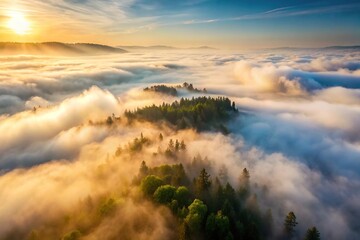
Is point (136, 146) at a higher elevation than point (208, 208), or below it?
below

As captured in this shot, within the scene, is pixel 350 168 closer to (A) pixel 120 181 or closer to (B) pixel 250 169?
(B) pixel 250 169

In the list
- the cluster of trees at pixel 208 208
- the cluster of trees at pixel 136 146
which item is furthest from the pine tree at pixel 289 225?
the cluster of trees at pixel 136 146

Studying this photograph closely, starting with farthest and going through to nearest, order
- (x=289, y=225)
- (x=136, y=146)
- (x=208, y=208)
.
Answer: (x=136, y=146)
(x=289, y=225)
(x=208, y=208)

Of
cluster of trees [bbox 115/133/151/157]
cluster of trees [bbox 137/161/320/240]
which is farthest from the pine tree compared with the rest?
cluster of trees [bbox 115/133/151/157]

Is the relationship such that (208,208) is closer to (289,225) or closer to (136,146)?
(289,225)

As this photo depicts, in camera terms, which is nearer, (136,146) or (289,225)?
(289,225)

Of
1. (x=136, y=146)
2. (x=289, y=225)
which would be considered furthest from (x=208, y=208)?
(x=136, y=146)

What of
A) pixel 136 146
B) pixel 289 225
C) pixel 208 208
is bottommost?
pixel 289 225

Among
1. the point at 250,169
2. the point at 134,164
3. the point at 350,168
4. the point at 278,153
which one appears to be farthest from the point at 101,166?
the point at 350,168

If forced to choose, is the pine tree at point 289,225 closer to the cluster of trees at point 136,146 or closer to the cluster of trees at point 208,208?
the cluster of trees at point 208,208
